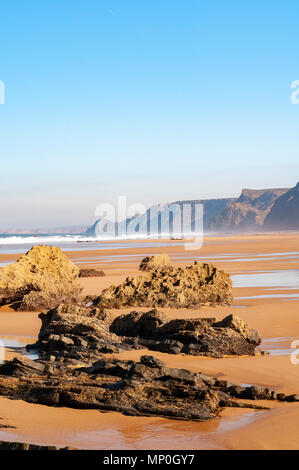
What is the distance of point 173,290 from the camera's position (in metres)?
14.8

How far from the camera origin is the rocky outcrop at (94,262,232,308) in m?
14.5

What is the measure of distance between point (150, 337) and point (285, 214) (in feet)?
591

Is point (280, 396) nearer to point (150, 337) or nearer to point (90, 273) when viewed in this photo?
point (150, 337)

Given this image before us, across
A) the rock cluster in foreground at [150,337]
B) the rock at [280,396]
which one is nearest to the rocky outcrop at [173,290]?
the rock cluster in foreground at [150,337]

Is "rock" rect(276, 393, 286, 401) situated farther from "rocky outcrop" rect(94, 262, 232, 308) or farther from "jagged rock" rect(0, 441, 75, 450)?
"rocky outcrop" rect(94, 262, 232, 308)

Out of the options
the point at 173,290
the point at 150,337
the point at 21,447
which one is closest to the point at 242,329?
the point at 150,337

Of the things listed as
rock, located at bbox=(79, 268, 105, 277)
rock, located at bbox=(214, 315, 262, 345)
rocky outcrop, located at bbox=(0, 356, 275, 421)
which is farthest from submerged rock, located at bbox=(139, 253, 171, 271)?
rocky outcrop, located at bbox=(0, 356, 275, 421)

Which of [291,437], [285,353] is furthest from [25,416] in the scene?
[285,353]

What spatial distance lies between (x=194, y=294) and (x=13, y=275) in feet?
15.3

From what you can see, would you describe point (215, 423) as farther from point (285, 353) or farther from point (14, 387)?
point (285, 353)

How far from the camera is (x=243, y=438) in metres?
5.48

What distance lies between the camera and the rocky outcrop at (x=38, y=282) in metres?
14.6

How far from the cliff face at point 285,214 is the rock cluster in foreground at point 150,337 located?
561ft

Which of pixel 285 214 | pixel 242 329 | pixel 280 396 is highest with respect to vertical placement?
pixel 285 214
